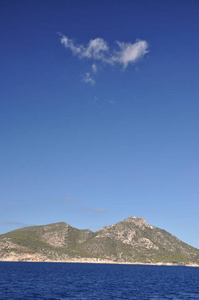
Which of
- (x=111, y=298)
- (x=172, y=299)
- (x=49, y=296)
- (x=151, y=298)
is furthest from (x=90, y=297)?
(x=172, y=299)

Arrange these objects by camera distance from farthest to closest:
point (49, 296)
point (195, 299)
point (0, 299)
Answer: point (195, 299), point (49, 296), point (0, 299)

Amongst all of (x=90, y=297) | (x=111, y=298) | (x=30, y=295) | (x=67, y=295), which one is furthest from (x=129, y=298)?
(x=30, y=295)

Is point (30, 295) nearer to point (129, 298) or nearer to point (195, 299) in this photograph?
point (129, 298)

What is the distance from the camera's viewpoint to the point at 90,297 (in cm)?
8331

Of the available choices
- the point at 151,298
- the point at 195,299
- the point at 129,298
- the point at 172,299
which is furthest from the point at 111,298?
the point at 195,299

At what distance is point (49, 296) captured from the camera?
81.6 meters

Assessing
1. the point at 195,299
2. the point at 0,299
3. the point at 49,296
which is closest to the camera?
the point at 0,299

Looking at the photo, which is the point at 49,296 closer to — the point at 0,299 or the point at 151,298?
the point at 0,299

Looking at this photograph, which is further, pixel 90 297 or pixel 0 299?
pixel 90 297

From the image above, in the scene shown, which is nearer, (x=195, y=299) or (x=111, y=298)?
(x=111, y=298)

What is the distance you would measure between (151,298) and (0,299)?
130ft

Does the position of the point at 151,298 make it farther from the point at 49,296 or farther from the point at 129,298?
the point at 49,296

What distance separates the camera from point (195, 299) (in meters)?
90.6

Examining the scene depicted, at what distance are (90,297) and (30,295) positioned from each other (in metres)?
15.8
